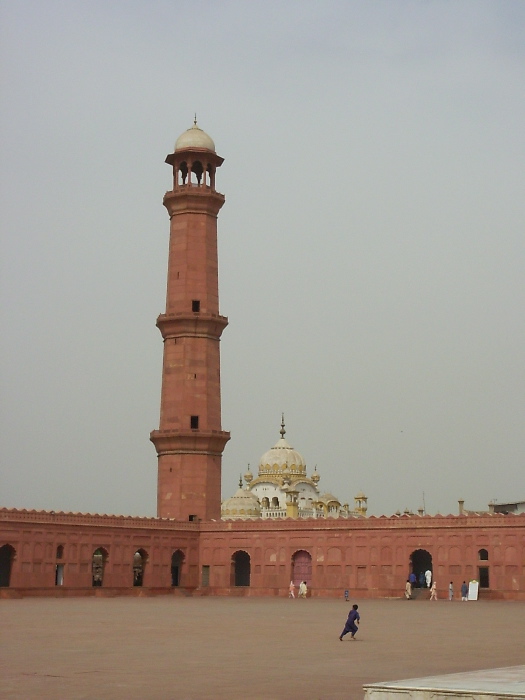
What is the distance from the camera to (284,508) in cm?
6988

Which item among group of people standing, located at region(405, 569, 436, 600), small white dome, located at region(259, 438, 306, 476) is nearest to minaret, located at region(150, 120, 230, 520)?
group of people standing, located at region(405, 569, 436, 600)

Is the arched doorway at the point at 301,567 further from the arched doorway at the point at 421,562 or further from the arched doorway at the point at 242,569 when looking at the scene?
the arched doorway at the point at 421,562

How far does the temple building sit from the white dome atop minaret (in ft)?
83.7

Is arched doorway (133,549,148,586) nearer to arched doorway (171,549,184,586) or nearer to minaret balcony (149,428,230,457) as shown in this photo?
arched doorway (171,549,184,586)

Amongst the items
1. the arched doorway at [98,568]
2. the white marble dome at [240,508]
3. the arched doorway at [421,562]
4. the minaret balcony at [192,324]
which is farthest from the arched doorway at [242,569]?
the white marble dome at [240,508]

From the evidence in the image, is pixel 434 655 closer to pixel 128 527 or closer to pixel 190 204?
pixel 128 527

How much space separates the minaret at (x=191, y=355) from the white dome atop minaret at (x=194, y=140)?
0.05 meters

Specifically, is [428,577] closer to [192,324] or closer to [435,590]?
[435,590]

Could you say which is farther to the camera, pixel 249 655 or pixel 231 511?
pixel 231 511

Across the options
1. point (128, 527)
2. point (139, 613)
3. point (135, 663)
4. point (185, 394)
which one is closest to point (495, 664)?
point (135, 663)

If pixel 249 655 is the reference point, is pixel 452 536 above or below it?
above

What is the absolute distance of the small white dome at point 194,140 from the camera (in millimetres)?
50056

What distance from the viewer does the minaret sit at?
1868 inches

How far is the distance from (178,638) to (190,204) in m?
32.8
